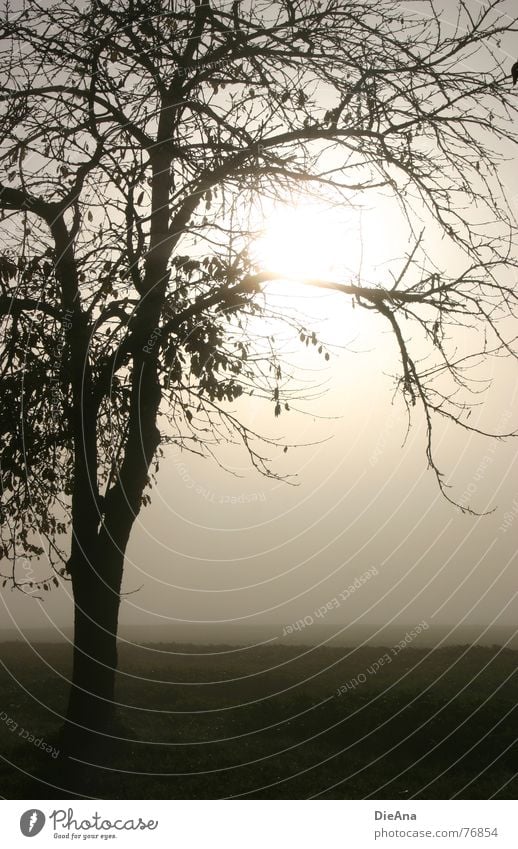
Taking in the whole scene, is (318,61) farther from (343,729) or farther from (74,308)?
(343,729)

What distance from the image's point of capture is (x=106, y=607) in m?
11.9

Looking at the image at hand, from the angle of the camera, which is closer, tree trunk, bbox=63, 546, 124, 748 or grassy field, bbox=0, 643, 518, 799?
tree trunk, bbox=63, 546, 124, 748

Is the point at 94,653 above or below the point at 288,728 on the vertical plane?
above
